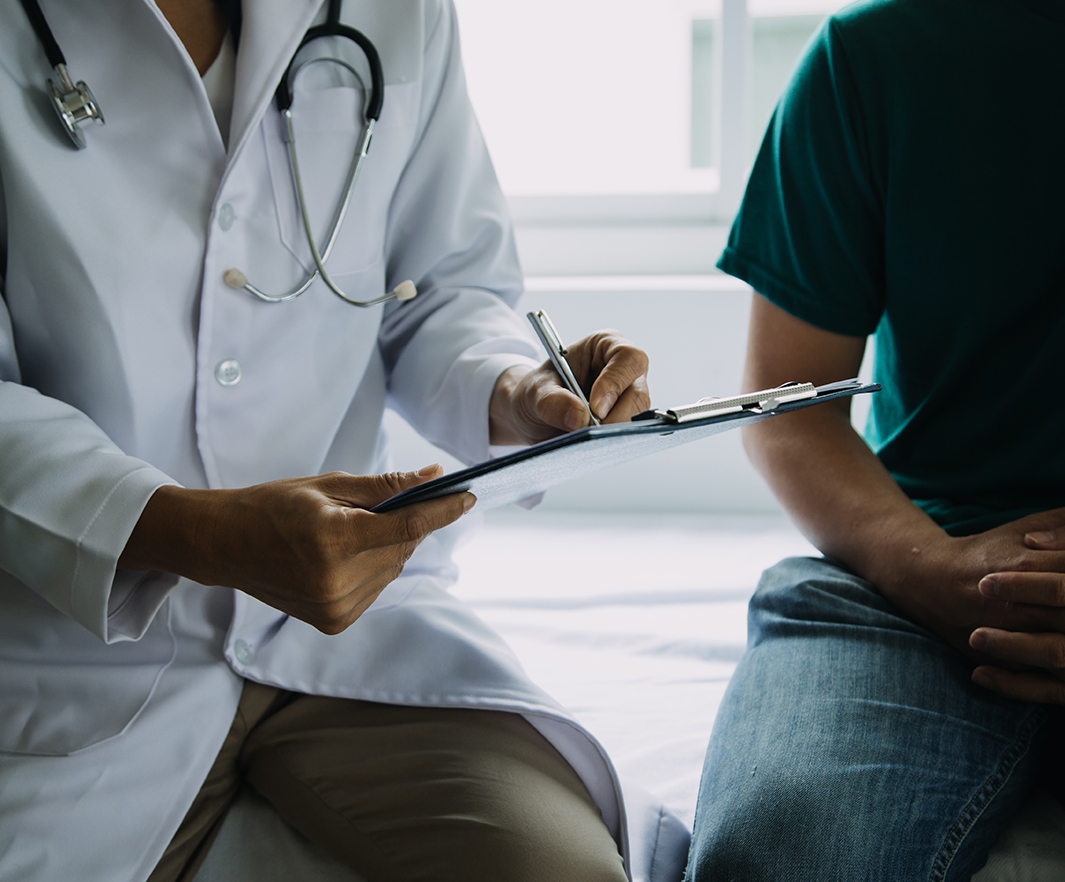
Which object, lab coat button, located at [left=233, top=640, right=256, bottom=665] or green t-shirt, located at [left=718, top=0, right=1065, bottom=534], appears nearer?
lab coat button, located at [left=233, top=640, right=256, bottom=665]

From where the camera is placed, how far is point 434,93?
101 centimetres

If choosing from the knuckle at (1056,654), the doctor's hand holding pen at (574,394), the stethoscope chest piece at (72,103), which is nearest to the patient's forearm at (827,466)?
the knuckle at (1056,654)

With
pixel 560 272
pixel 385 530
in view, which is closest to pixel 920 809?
pixel 385 530

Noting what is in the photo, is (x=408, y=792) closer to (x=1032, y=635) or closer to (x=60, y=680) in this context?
(x=60, y=680)

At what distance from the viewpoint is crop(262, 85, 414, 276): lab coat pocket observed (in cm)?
89

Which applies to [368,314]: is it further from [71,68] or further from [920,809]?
[920,809]

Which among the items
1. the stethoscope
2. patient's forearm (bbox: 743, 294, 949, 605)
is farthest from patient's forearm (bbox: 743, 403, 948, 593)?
the stethoscope

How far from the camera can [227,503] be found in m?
0.69

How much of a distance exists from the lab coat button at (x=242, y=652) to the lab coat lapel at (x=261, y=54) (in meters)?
0.46

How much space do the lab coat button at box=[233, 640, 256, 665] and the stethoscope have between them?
13.1 inches

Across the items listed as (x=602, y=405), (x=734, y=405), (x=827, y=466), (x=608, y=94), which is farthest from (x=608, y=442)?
(x=608, y=94)

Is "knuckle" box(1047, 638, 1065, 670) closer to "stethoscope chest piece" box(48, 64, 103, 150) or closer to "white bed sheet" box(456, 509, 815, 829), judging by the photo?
"white bed sheet" box(456, 509, 815, 829)

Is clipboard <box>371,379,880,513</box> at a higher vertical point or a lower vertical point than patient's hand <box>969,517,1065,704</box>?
higher

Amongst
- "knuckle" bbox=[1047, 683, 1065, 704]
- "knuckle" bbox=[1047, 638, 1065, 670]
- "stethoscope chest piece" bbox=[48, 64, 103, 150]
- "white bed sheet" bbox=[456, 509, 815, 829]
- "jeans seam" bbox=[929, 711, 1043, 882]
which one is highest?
"stethoscope chest piece" bbox=[48, 64, 103, 150]
